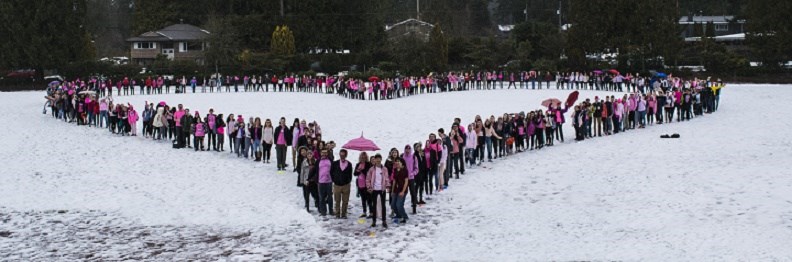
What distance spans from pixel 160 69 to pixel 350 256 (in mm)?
60761

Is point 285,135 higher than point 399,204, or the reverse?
point 285,135

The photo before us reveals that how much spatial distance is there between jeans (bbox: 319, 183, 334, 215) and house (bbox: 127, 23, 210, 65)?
68.1m

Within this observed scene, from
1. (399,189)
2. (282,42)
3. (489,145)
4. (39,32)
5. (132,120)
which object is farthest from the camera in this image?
(282,42)

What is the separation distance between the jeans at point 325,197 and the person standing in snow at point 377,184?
1139 millimetres

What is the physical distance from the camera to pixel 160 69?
6956 centimetres

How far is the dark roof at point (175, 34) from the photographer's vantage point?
81438mm

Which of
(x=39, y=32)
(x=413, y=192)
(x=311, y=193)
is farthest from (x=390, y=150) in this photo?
(x=39, y=32)

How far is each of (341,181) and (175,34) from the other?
72.1m

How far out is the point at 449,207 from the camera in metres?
15.6

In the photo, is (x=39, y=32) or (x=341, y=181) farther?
(x=39, y=32)

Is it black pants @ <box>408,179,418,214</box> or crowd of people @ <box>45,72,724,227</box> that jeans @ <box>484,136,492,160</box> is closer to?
crowd of people @ <box>45,72,724,227</box>

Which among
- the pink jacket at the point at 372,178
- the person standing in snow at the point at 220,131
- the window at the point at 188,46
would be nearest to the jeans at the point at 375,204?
the pink jacket at the point at 372,178

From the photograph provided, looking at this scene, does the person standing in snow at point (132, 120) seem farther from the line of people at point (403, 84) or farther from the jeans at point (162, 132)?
the line of people at point (403, 84)

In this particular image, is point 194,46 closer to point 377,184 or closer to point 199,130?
point 199,130
